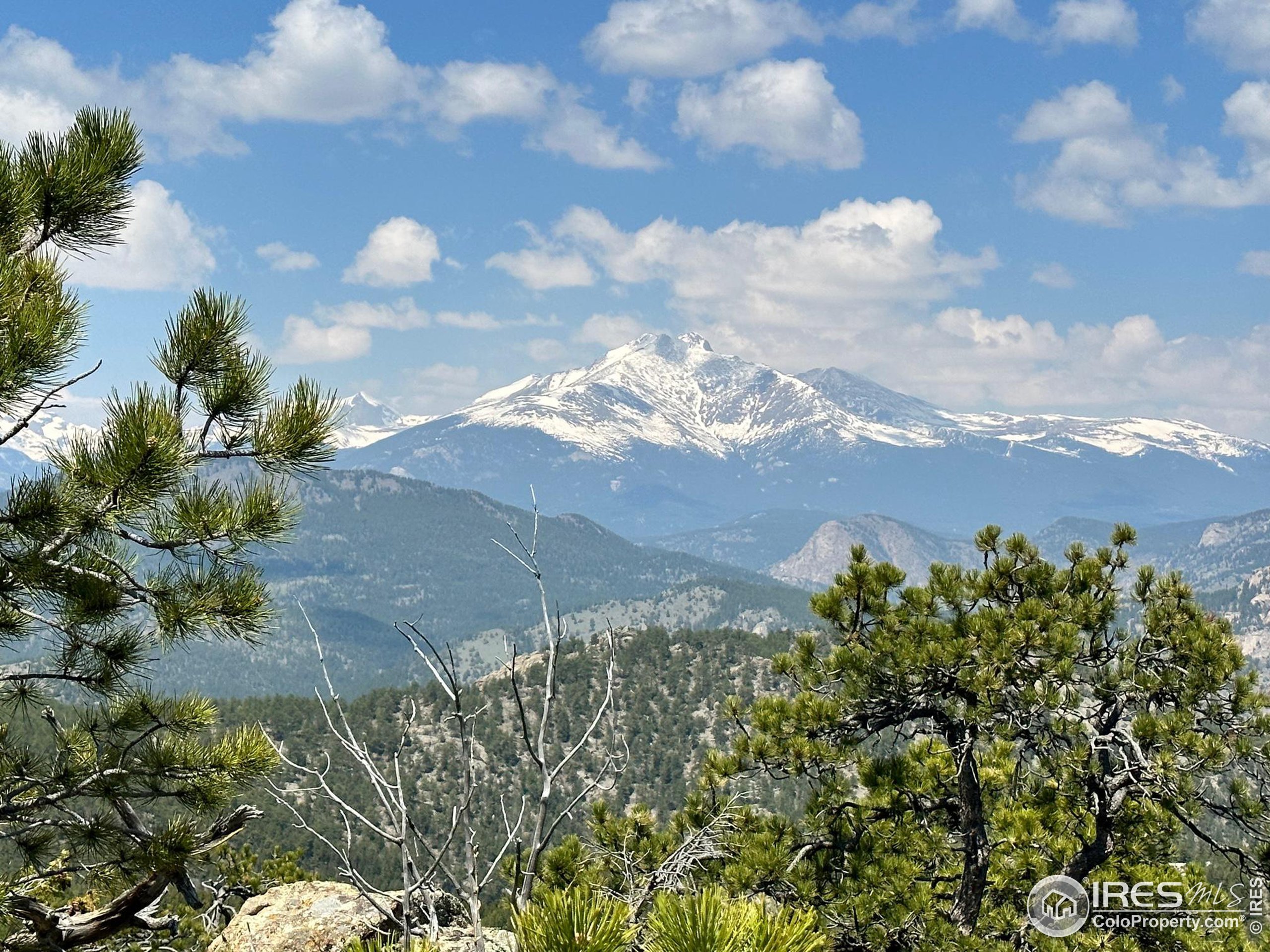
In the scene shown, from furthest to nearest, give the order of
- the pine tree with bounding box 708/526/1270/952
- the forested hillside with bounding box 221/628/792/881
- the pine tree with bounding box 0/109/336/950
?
the forested hillside with bounding box 221/628/792/881 → the pine tree with bounding box 708/526/1270/952 → the pine tree with bounding box 0/109/336/950

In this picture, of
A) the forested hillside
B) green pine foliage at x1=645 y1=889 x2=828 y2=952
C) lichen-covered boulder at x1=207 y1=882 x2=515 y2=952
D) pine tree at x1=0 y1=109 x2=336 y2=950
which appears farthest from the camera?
the forested hillside

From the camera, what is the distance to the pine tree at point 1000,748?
7.60 metres

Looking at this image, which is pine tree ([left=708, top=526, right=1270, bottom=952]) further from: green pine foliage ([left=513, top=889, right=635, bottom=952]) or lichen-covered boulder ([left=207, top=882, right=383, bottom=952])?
green pine foliage ([left=513, top=889, right=635, bottom=952])

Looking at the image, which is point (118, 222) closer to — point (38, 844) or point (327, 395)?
point (327, 395)

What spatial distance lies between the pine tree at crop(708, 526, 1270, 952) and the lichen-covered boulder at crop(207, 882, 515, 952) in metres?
3.56

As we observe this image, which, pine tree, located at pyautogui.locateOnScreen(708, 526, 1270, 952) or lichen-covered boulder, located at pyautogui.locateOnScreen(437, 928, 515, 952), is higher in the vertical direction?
pine tree, located at pyautogui.locateOnScreen(708, 526, 1270, 952)

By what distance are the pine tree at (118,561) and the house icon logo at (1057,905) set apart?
272 inches

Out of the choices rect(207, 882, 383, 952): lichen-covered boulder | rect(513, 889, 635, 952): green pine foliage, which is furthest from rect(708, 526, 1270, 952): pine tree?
rect(513, 889, 635, 952): green pine foliage

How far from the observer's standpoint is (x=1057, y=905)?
7.82 metres

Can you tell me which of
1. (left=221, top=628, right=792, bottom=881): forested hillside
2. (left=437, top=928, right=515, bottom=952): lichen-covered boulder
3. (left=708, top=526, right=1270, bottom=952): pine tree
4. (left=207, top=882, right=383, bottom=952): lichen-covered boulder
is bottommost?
(left=221, top=628, right=792, bottom=881): forested hillside

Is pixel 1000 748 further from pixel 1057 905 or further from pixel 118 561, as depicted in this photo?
pixel 118 561

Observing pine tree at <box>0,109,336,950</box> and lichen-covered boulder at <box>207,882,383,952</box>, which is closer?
pine tree at <box>0,109,336,950</box>

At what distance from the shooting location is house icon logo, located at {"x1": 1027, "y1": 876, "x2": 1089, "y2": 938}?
7.68m

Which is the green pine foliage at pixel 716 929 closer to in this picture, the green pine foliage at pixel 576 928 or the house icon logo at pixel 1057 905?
the green pine foliage at pixel 576 928
